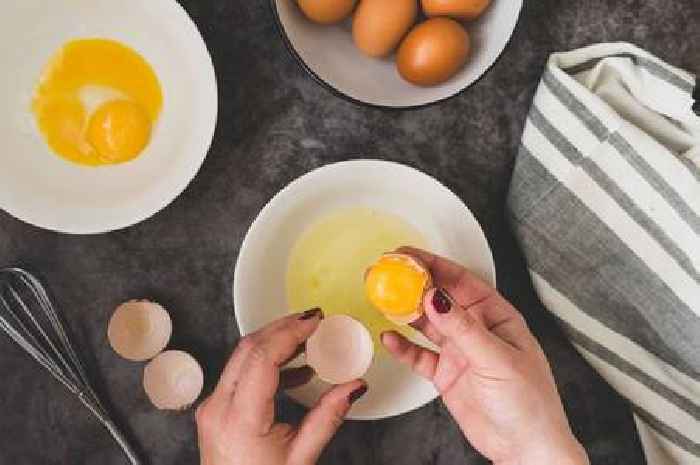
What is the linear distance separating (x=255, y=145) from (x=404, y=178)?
19 cm

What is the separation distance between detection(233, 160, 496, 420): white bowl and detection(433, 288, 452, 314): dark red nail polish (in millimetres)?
172

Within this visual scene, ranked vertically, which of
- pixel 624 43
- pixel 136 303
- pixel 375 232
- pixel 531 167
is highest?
pixel 624 43

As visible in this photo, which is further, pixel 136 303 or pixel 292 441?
pixel 136 303

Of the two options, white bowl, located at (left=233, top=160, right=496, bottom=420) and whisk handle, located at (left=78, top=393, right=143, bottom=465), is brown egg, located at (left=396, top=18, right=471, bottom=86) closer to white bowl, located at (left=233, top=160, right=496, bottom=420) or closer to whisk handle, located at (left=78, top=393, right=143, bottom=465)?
white bowl, located at (left=233, top=160, right=496, bottom=420)

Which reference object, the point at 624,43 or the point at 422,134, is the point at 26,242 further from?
the point at 624,43

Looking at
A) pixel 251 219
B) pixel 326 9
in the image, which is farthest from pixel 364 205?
pixel 326 9

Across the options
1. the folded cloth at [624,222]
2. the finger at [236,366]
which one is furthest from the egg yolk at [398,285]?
the folded cloth at [624,222]

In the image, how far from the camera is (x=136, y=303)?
1.19 m

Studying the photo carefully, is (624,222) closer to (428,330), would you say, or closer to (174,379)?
(428,330)

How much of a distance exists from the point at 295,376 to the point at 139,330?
20 cm

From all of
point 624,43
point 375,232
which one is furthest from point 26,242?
point 624,43

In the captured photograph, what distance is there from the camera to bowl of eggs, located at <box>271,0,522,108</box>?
1107 mm

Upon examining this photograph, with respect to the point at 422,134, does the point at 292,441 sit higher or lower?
lower

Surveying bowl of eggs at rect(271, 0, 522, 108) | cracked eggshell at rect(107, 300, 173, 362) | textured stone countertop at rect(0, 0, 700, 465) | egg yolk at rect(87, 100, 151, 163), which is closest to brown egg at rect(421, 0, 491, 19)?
bowl of eggs at rect(271, 0, 522, 108)
